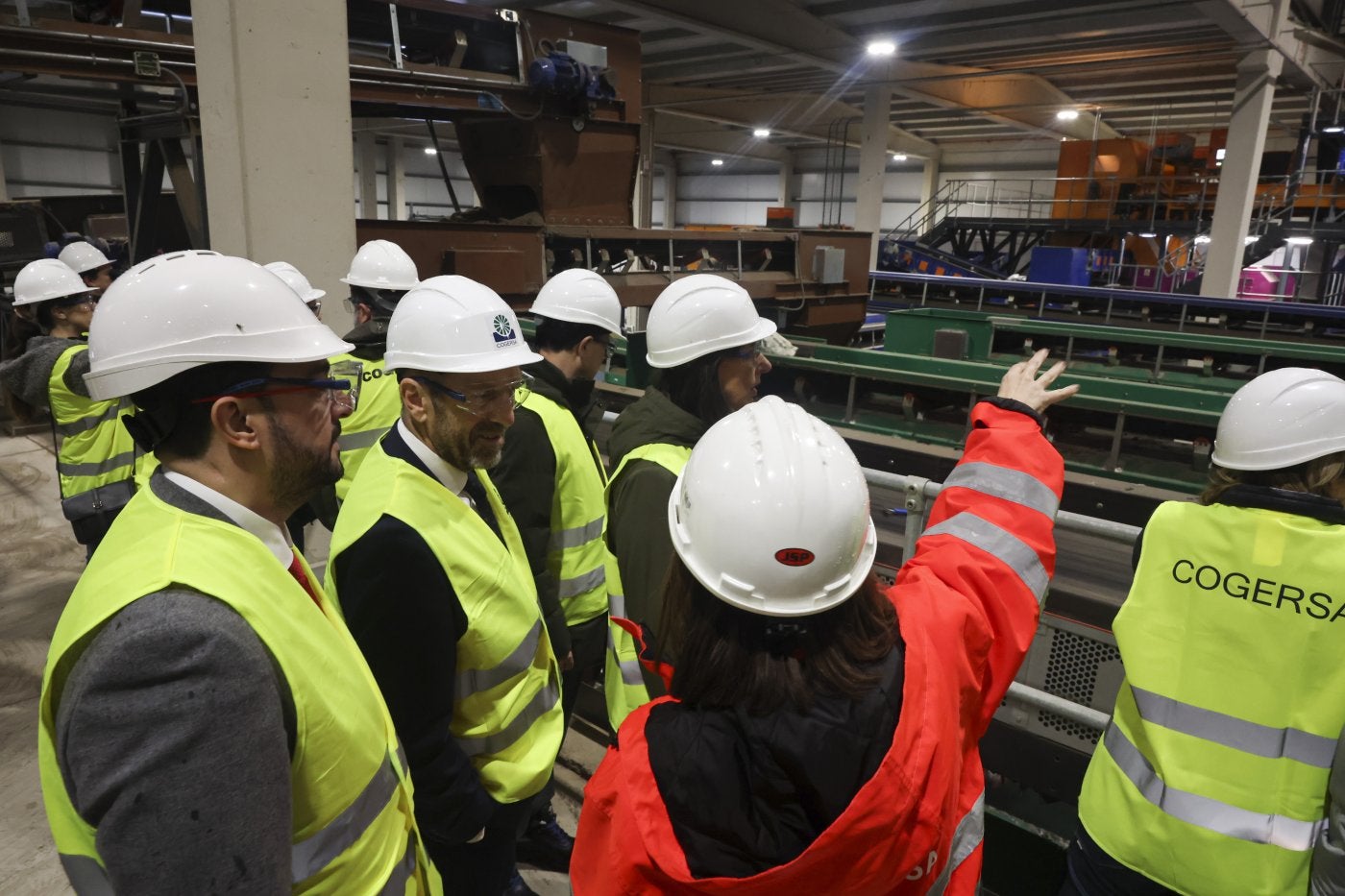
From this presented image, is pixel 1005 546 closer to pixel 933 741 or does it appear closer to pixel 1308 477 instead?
pixel 933 741

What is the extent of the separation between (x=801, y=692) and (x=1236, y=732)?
1.25 m

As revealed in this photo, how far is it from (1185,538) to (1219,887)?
0.71 meters

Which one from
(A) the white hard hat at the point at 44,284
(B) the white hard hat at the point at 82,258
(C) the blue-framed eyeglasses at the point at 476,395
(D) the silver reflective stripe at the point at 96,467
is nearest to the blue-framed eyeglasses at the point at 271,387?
(C) the blue-framed eyeglasses at the point at 476,395

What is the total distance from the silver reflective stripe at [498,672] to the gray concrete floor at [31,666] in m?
1.29

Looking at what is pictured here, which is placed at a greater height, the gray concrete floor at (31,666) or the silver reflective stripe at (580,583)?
the silver reflective stripe at (580,583)

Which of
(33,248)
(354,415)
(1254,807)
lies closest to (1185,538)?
(1254,807)

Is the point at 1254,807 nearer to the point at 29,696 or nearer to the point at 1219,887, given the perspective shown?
the point at 1219,887

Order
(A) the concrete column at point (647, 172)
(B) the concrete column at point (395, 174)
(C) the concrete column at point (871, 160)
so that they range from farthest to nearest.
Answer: (B) the concrete column at point (395, 174)
(A) the concrete column at point (647, 172)
(C) the concrete column at point (871, 160)

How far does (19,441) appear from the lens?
26.3 ft

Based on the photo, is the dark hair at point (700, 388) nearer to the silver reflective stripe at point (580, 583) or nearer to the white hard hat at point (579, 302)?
the white hard hat at point (579, 302)

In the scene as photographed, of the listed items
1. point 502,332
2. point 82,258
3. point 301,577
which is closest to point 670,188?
point 82,258

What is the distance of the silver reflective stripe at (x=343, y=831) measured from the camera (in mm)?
1099

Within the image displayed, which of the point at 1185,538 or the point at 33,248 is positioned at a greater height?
the point at 33,248

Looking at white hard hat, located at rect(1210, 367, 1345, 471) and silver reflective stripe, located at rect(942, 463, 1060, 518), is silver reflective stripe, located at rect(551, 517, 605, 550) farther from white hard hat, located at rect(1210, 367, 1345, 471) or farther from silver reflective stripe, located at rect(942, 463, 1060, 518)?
white hard hat, located at rect(1210, 367, 1345, 471)
